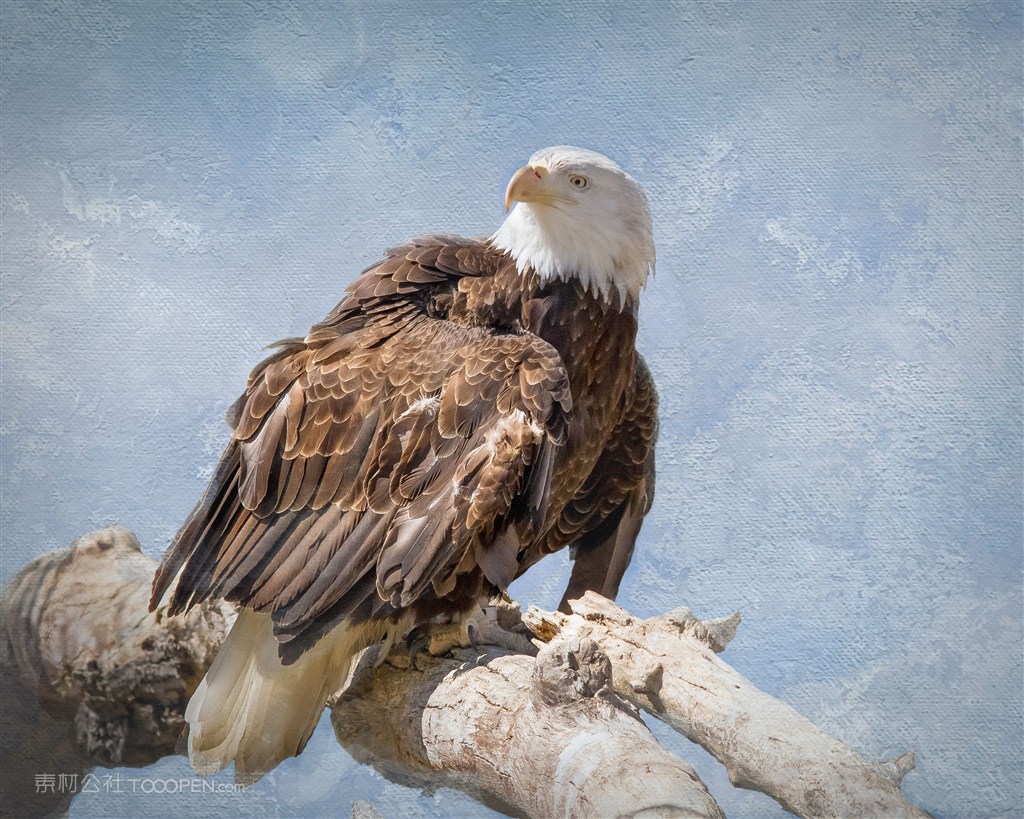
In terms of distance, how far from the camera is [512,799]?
7.18 feet

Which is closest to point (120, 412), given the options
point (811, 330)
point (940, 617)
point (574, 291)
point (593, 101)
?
point (574, 291)

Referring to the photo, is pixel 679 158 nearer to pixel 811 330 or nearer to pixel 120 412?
pixel 811 330

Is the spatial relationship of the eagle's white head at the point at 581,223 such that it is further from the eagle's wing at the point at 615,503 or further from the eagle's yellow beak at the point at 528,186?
the eagle's wing at the point at 615,503

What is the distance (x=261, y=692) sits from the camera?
2.51m

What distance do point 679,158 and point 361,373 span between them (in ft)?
4.13

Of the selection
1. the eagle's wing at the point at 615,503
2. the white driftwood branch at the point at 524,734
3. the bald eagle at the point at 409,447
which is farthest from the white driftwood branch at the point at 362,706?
the eagle's wing at the point at 615,503

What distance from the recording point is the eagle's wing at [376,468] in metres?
2.33

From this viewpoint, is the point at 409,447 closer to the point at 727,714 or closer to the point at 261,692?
the point at 261,692

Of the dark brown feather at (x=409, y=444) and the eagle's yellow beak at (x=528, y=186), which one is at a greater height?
the eagle's yellow beak at (x=528, y=186)

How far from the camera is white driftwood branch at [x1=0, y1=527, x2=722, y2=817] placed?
6.41 ft

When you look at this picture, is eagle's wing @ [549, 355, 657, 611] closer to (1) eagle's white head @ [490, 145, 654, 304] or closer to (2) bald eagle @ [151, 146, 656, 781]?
(2) bald eagle @ [151, 146, 656, 781]

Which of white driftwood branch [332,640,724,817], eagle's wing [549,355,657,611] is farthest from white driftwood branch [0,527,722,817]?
eagle's wing [549,355,657,611]

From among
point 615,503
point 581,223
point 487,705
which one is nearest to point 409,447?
point 487,705

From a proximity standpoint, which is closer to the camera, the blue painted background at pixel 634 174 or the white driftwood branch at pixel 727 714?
the white driftwood branch at pixel 727 714
